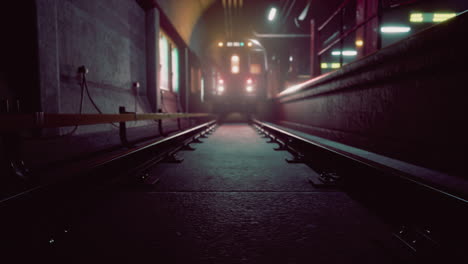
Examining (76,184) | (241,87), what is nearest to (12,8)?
(76,184)

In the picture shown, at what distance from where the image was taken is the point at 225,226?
1173 mm

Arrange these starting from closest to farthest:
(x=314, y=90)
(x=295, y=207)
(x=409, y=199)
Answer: (x=409, y=199), (x=295, y=207), (x=314, y=90)

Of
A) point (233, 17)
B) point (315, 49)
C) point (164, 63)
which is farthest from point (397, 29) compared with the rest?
point (164, 63)

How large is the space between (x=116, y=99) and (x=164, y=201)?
5224 millimetres

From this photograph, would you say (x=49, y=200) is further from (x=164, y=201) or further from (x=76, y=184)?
(x=164, y=201)

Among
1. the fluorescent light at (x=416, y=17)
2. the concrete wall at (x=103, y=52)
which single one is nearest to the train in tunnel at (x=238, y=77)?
the fluorescent light at (x=416, y=17)

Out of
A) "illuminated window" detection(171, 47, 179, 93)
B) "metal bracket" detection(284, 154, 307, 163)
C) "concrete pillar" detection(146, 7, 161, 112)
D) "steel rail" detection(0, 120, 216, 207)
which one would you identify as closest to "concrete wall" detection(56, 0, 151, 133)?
"concrete pillar" detection(146, 7, 161, 112)

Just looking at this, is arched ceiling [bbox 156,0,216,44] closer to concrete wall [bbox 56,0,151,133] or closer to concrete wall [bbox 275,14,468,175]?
concrete wall [bbox 56,0,151,133]

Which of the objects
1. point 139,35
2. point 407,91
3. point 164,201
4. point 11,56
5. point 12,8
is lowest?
point 164,201

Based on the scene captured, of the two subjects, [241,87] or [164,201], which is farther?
[241,87]

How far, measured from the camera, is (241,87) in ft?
50.6

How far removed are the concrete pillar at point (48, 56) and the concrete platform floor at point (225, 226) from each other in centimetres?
311

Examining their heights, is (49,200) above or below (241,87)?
below

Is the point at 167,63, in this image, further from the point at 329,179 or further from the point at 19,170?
the point at 329,179
